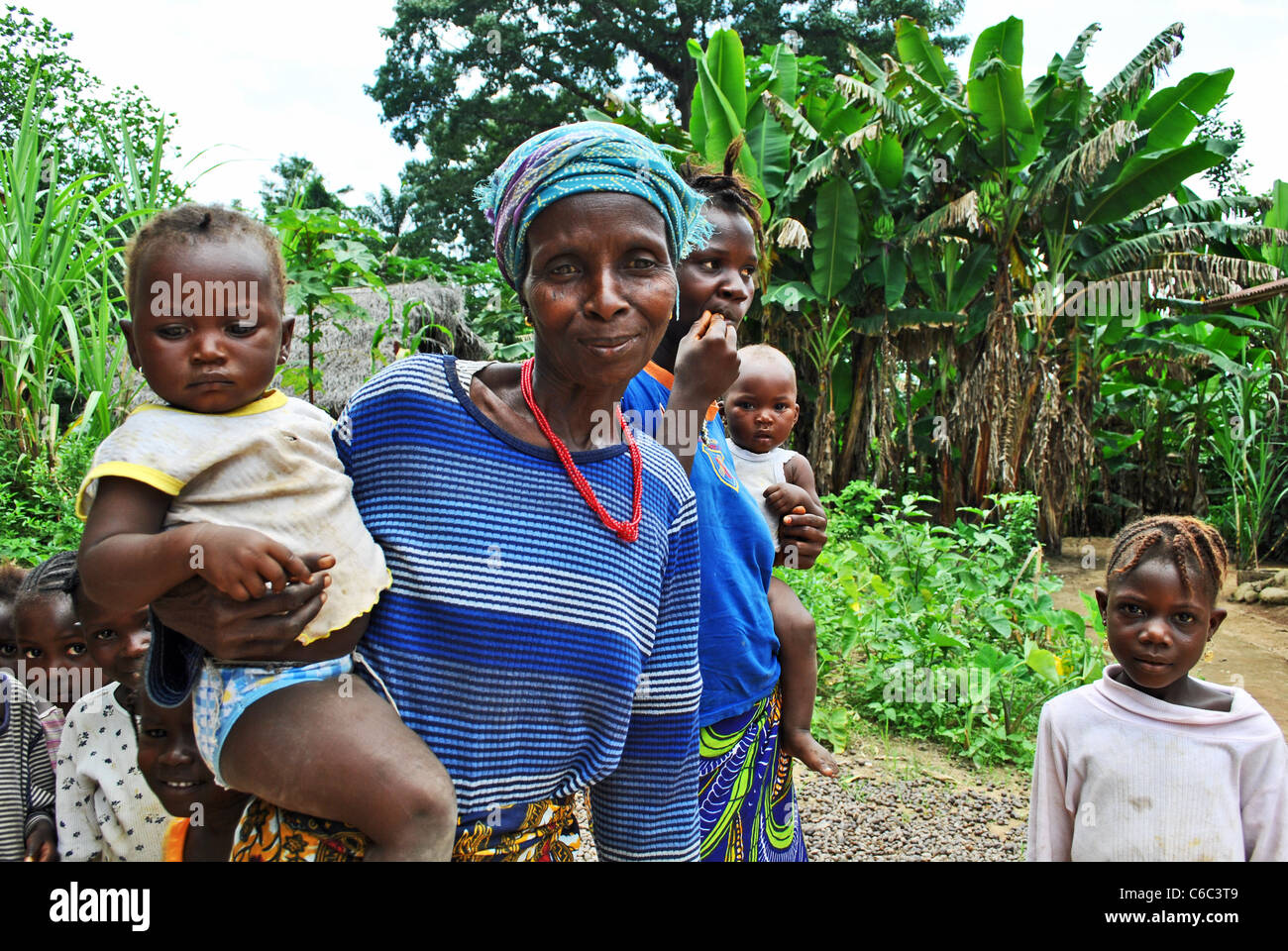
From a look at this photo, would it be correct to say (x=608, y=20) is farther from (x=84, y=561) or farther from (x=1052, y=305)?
(x=84, y=561)

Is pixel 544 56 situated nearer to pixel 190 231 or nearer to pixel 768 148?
pixel 768 148

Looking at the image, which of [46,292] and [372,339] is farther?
[372,339]

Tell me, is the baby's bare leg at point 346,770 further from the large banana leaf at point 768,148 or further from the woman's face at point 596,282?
the large banana leaf at point 768,148

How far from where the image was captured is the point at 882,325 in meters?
10.3

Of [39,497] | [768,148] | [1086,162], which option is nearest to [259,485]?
[39,497]

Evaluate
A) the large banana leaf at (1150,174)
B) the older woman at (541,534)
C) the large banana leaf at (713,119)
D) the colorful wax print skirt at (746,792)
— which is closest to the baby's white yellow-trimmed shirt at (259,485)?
the older woman at (541,534)

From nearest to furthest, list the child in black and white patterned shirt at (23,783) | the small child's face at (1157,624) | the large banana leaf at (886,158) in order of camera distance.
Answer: the small child's face at (1157,624) → the child in black and white patterned shirt at (23,783) → the large banana leaf at (886,158)

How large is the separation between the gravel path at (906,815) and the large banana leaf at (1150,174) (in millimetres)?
7676

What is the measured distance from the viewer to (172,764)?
1.91m

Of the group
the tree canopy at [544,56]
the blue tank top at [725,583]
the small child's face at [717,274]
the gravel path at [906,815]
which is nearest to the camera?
the blue tank top at [725,583]

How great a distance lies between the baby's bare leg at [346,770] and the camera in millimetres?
1045

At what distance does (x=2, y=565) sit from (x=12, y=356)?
8.28ft

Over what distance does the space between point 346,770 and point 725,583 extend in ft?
Result: 2.76
